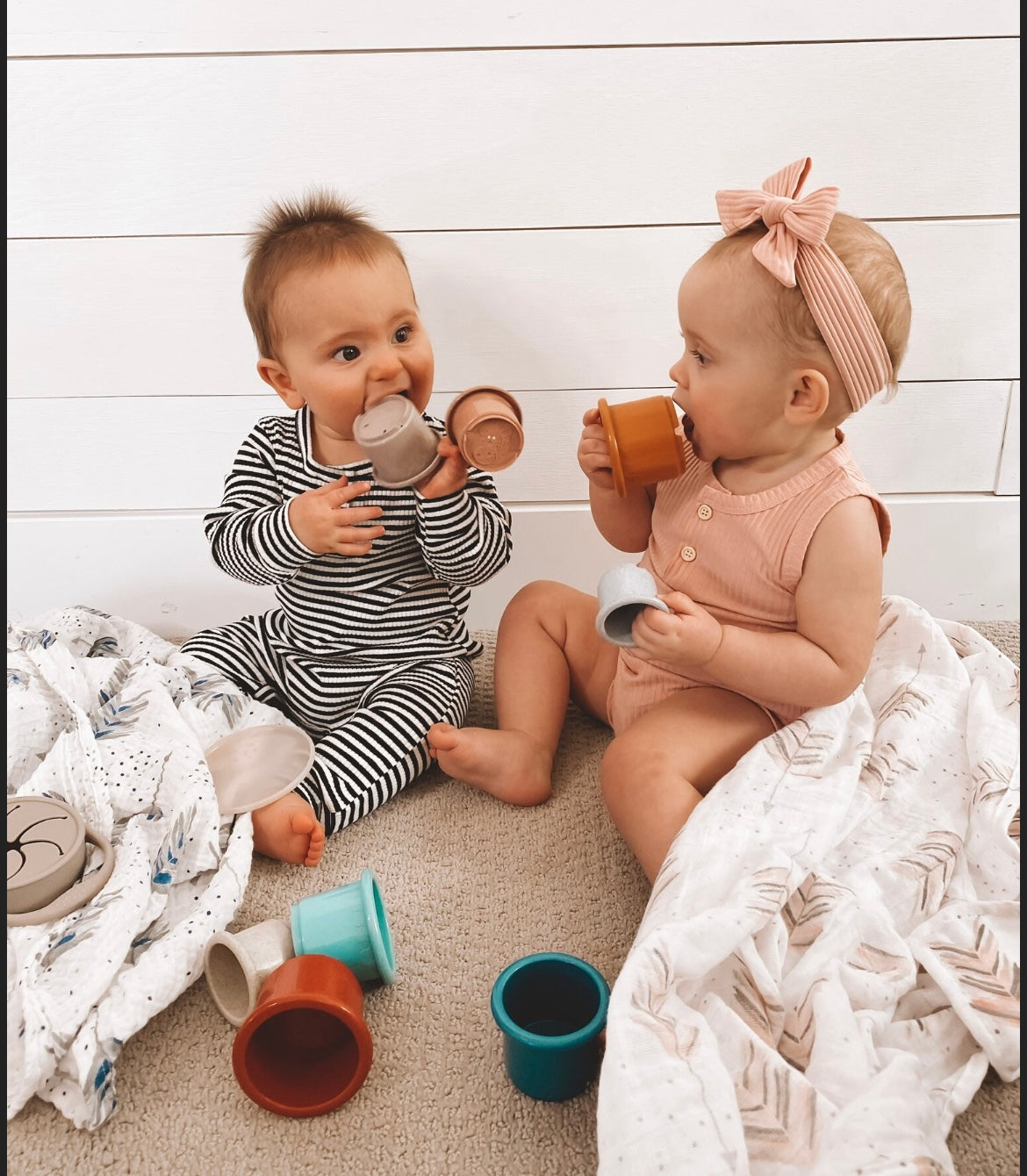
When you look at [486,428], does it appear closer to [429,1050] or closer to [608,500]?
[608,500]

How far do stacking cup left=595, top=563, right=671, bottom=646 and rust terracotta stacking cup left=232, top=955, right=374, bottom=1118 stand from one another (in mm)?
373

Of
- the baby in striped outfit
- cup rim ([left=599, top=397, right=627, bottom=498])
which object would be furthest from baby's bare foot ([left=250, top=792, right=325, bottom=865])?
cup rim ([left=599, top=397, right=627, bottom=498])

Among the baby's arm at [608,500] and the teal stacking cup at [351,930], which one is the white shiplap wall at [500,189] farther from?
the teal stacking cup at [351,930]

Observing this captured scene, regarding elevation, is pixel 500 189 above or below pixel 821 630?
above

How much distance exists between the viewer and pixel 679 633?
964 millimetres

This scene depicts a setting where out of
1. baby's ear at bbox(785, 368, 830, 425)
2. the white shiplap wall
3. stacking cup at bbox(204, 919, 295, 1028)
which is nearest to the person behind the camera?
stacking cup at bbox(204, 919, 295, 1028)

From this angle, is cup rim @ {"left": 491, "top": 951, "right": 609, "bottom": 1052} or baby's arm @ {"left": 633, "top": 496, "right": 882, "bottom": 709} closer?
cup rim @ {"left": 491, "top": 951, "right": 609, "bottom": 1052}

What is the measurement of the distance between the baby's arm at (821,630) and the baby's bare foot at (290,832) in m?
0.38

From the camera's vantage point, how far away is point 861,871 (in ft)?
Answer: 2.97

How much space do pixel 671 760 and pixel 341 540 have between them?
42cm

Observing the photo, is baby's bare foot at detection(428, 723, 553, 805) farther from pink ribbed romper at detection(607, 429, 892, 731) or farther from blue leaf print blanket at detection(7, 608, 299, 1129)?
blue leaf print blanket at detection(7, 608, 299, 1129)

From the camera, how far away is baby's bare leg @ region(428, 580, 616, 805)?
1124 mm

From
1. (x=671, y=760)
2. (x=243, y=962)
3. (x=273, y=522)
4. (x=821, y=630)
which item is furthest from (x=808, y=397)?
(x=243, y=962)

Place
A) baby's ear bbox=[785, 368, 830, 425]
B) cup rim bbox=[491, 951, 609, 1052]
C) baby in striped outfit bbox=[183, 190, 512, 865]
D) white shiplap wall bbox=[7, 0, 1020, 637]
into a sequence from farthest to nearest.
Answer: white shiplap wall bbox=[7, 0, 1020, 637], baby in striped outfit bbox=[183, 190, 512, 865], baby's ear bbox=[785, 368, 830, 425], cup rim bbox=[491, 951, 609, 1052]
